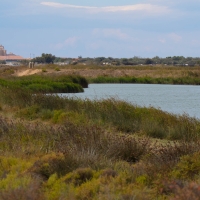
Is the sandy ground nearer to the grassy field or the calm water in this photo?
the calm water

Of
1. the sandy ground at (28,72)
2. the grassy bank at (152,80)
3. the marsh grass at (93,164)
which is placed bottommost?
the grassy bank at (152,80)

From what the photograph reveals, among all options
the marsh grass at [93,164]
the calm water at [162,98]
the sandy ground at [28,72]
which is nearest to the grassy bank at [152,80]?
the sandy ground at [28,72]

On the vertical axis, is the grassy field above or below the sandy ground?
above

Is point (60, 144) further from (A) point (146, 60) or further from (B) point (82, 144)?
(A) point (146, 60)

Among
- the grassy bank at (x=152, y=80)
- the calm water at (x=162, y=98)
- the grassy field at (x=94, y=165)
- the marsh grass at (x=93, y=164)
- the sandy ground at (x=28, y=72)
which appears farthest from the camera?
the sandy ground at (x=28, y=72)

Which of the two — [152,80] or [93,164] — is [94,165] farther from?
[152,80]

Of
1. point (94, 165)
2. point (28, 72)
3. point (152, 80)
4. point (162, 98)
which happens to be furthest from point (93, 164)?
point (28, 72)

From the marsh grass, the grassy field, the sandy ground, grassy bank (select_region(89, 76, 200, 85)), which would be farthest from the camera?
the sandy ground

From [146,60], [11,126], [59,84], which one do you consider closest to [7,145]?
[11,126]

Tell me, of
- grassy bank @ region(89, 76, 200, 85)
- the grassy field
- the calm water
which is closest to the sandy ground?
grassy bank @ region(89, 76, 200, 85)

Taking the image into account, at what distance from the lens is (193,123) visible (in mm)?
16812

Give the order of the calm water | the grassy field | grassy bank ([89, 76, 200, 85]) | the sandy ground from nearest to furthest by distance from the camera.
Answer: the grassy field → the calm water → grassy bank ([89, 76, 200, 85]) → the sandy ground

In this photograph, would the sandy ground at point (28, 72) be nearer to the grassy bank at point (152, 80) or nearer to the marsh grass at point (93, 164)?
the grassy bank at point (152, 80)

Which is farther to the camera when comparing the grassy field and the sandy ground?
the sandy ground
